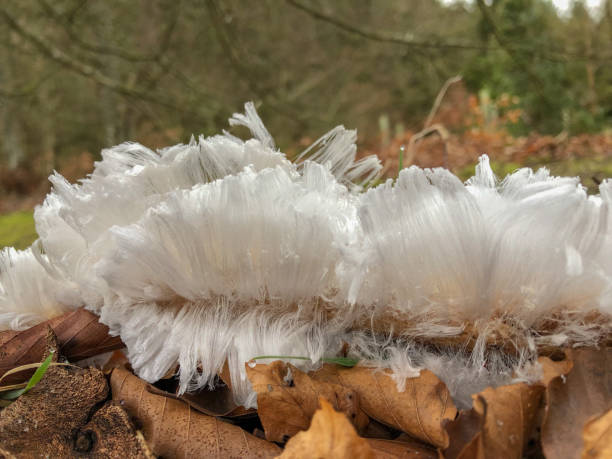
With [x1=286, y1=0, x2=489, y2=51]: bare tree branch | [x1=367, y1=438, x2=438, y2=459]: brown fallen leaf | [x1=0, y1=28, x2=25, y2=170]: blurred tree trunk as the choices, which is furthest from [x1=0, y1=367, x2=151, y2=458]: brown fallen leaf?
[x1=0, y1=28, x2=25, y2=170]: blurred tree trunk

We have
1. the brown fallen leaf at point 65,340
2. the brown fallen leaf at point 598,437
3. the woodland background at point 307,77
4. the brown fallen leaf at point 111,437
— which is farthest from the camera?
the woodland background at point 307,77

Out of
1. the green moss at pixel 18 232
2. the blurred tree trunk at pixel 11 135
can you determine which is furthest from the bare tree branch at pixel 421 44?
the blurred tree trunk at pixel 11 135

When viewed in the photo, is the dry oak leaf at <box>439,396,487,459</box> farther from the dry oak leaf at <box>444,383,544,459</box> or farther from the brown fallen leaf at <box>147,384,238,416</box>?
the brown fallen leaf at <box>147,384,238,416</box>

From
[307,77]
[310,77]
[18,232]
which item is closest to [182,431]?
[18,232]

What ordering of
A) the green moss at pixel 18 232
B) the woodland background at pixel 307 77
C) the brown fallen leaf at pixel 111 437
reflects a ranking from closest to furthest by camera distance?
1. the brown fallen leaf at pixel 111 437
2. the green moss at pixel 18 232
3. the woodland background at pixel 307 77

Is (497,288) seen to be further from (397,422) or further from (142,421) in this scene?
(142,421)

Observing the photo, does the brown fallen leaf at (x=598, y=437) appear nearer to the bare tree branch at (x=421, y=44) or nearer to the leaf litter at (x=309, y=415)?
the leaf litter at (x=309, y=415)
